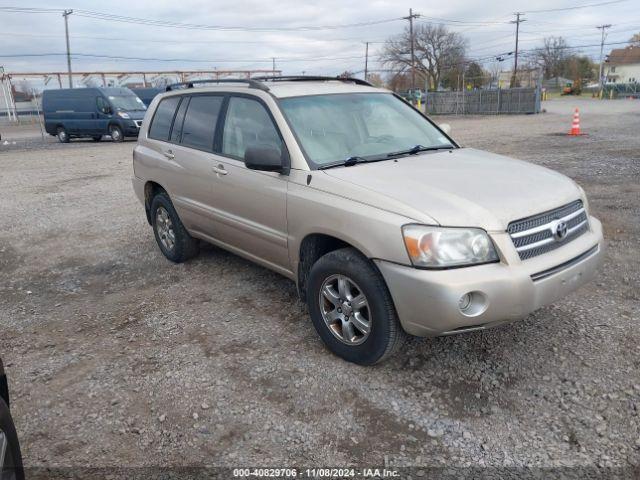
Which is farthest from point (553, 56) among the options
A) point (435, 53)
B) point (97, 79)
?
point (97, 79)

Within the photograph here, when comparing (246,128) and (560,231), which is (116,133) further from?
(560,231)

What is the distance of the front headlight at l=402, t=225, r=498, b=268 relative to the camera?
2932mm

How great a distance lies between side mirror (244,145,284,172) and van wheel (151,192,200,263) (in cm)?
196

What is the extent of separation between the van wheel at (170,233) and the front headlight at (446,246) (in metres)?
3.11

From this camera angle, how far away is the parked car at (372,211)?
296 centimetres

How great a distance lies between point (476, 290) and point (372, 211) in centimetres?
75

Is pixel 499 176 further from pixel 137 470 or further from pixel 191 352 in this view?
pixel 137 470

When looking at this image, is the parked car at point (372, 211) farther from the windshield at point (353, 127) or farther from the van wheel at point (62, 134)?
the van wheel at point (62, 134)

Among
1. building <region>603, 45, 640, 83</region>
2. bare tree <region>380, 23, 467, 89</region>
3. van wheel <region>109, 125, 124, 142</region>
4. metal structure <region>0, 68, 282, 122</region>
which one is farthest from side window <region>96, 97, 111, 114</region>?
building <region>603, 45, 640, 83</region>

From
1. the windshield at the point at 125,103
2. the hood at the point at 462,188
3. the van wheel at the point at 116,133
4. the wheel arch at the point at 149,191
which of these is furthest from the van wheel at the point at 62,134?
the hood at the point at 462,188

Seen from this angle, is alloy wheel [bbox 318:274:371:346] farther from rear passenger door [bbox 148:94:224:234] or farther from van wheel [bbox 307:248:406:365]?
rear passenger door [bbox 148:94:224:234]

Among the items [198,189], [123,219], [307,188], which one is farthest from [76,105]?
[307,188]

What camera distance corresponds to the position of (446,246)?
2943 mm

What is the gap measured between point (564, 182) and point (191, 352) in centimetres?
287
